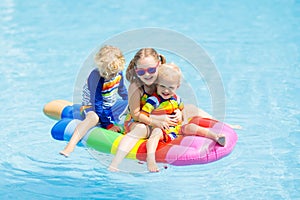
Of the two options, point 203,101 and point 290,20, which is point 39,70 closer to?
point 203,101

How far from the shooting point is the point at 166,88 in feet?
15.2

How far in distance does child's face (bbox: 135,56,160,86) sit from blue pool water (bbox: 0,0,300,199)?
670 mm

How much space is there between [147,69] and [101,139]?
26.2 inches

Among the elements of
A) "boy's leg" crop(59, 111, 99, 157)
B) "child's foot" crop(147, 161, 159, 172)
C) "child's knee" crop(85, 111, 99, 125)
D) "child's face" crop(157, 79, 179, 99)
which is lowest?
"child's foot" crop(147, 161, 159, 172)

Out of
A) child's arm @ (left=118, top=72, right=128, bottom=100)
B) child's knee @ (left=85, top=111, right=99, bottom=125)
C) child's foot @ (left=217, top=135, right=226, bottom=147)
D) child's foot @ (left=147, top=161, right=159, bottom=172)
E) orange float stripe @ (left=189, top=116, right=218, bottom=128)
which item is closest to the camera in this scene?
child's foot @ (left=147, top=161, right=159, bottom=172)

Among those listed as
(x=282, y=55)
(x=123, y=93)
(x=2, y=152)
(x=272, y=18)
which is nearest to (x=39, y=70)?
(x=2, y=152)

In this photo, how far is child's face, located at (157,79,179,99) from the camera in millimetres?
4605

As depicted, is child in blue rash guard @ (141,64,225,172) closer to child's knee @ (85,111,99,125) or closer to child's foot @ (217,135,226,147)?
child's foot @ (217,135,226,147)

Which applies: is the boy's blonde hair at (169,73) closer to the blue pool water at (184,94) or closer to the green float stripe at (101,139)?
the green float stripe at (101,139)

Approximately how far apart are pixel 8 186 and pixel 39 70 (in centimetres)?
269

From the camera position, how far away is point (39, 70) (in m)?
7.48

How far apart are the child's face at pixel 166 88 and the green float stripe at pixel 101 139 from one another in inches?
18.6

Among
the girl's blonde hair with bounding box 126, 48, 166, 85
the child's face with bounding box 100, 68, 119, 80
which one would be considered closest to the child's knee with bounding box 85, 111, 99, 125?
the child's face with bounding box 100, 68, 119, 80

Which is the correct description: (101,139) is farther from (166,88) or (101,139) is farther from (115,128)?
(166,88)
